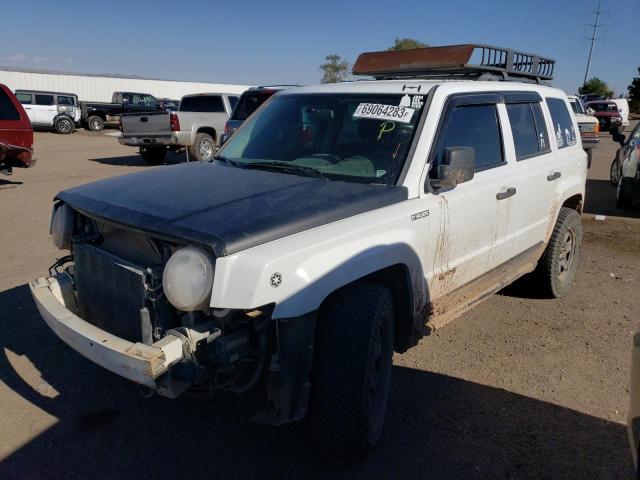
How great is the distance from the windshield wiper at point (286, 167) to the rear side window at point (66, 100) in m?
25.8

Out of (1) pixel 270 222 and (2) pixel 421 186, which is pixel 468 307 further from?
(1) pixel 270 222

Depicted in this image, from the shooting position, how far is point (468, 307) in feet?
13.1

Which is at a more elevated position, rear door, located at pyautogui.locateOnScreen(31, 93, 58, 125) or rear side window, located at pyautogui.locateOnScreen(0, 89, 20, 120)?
rear side window, located at pyautogui.locateOnScreen(0, 89, 20, 120)

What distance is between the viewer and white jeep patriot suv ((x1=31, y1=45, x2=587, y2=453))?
249cm

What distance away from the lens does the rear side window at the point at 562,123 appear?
16.9ft

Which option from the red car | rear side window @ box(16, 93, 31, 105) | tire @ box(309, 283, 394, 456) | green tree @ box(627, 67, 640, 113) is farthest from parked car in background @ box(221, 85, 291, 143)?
green tree @ box(627, 67, 640, 113)

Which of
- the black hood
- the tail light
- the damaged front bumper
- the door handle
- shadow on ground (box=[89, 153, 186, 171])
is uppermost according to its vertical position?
the black hood

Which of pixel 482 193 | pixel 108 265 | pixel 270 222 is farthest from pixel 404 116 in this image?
pixel 108 265

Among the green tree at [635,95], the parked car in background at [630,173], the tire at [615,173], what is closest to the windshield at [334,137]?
the parked car in background at [630,173]

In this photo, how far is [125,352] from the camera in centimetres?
248

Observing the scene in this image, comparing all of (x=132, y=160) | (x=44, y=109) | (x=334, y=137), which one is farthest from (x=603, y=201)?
(x=44, y=109)

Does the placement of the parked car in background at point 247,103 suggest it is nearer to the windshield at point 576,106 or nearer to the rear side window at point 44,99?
the windshield at point 576,106

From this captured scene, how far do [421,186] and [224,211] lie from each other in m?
Answer: 1.26

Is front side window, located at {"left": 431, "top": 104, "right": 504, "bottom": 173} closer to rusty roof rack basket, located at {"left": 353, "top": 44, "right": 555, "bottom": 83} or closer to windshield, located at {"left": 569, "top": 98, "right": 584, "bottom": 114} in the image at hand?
rusty roof rack basket, located at {"left": 353, "top": 44, "right": 555, "bottom": 83}
